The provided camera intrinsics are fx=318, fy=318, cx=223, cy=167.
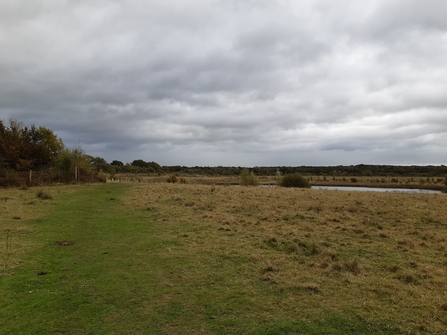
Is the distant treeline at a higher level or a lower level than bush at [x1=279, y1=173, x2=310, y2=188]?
higher

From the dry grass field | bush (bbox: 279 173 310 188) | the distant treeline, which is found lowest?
the dry grass field

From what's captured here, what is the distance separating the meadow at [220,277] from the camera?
452 cm

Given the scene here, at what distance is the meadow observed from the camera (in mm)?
4516

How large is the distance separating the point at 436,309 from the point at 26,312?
6.28 m

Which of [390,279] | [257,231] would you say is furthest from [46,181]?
[390,279]

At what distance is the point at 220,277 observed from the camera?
21.4 ft

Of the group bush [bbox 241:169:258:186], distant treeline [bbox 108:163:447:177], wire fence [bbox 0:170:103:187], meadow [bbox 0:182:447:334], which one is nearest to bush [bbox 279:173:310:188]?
bush [bbox 241:169:258:186]

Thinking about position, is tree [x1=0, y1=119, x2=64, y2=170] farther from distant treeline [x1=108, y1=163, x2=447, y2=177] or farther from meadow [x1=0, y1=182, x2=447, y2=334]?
distant treeline [x1=108, y1=163, x2=447, y2=177]

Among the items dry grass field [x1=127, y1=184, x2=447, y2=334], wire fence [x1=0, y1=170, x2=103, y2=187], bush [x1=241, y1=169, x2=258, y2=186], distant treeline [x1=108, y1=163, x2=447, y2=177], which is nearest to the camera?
dry grass field [x1=127, y1=184, x2=447, y2=334]

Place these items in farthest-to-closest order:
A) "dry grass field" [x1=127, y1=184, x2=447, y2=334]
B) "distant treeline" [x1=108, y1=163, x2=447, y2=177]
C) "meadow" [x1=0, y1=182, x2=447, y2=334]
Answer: "distant treeline" [x1=108, y1=163, x2=447, y2=177], "dry grass field" [x1=127, y1=184, x2=447, y2=334], "meadow" [x1=0, y1=182, x2=447, y2=334]

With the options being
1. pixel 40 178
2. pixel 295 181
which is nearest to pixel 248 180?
pixel 295 181

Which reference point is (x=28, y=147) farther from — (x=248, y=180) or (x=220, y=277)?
(x=220, y=277)

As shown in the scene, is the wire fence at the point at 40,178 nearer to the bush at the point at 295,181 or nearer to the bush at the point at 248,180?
the bush at the point at 248,180

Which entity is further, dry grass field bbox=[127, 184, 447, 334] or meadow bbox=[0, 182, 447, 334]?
dry grass field bbox=[127, 184, 447, 334]
